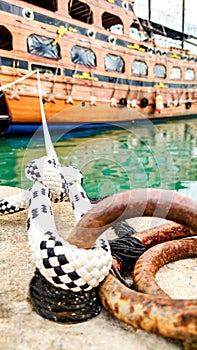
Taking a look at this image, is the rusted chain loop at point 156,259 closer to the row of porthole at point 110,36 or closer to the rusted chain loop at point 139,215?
the rusted chain loop at point 139,215

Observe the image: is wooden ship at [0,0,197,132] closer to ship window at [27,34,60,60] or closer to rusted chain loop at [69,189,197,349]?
ship window at [27,34,60,60]

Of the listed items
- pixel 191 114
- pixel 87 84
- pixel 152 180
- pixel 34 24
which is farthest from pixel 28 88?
pixel 191 114

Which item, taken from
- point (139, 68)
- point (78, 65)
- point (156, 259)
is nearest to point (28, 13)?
point (78, 65)

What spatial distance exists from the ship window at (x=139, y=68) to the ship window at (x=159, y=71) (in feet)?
3.03

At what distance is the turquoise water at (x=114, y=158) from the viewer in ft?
17.8

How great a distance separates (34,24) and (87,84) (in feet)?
9.12

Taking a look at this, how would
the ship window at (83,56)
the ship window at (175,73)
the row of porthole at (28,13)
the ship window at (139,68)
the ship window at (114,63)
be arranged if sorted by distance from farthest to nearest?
the ship window at (175,73) → the ship window at (139,68) → the ship window at (114,63) → the ship window at (83,56) → the row of porthole at (28,13)

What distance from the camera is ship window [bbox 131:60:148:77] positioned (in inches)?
532

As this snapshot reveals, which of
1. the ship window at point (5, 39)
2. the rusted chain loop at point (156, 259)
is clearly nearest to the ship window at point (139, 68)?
the ship window at point (5, 39)

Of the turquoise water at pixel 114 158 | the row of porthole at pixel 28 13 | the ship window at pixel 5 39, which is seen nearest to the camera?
the turquoise water at pixel 114 158

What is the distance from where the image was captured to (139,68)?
547 inches

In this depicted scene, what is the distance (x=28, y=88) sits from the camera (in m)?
9.28

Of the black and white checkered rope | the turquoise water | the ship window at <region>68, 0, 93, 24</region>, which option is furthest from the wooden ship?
the black and white checkered rope

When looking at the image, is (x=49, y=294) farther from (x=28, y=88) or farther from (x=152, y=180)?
(x=28, y=88)
